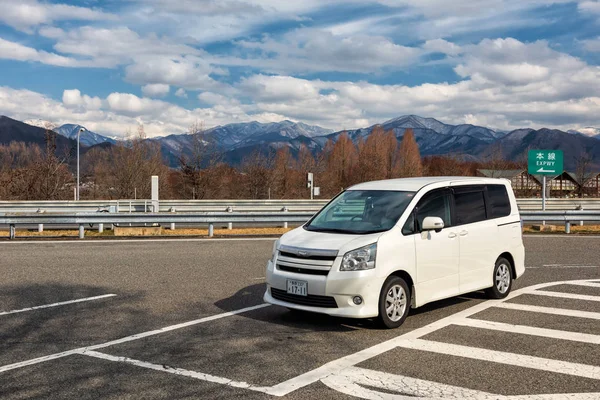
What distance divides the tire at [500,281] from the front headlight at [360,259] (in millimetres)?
2768

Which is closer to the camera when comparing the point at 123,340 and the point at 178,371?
the point at 178,371

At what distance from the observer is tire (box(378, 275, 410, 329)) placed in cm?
698

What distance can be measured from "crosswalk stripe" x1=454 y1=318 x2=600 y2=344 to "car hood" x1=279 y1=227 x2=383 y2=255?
63.9 inches

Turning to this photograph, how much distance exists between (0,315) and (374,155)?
90.6 m

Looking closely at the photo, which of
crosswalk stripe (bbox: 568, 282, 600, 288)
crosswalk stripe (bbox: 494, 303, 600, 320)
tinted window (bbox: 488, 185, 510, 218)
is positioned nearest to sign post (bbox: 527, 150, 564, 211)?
crosswalk stripe (bbox: 568, 282, 600, 288)

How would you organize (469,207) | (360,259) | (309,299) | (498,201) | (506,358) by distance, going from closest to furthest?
(506,358) → (360,259) → (309,299) → (469,207) → (498,201)

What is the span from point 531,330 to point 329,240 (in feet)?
8.44

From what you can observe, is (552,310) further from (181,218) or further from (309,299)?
(181,218)

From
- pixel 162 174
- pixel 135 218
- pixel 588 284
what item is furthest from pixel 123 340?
pixel 162 174

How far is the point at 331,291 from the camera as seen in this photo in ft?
22.5

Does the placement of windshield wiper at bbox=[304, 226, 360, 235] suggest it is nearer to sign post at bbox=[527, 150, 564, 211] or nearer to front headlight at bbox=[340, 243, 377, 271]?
front headlight at bbox=[340, 243, 377, 271]

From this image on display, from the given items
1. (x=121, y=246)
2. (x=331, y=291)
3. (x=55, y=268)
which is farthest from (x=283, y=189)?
(x=331, y=291)

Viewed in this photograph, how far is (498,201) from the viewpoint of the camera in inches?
360

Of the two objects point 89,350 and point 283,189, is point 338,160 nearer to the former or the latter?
point 283,189
